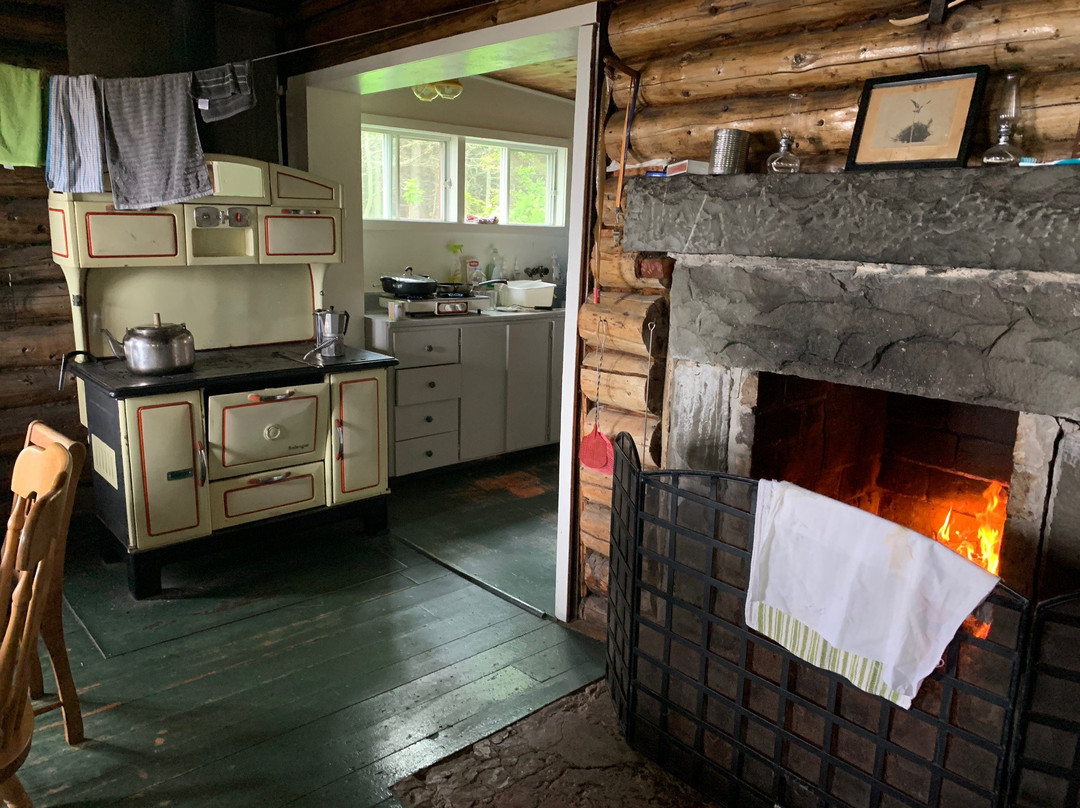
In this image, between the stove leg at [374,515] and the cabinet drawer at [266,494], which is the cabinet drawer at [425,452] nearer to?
the stove leg at [374,515]

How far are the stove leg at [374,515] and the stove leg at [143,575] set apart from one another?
0.92 metres

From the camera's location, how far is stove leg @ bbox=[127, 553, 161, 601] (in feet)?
10.4

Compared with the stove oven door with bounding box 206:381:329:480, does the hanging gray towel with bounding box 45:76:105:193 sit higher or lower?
higher

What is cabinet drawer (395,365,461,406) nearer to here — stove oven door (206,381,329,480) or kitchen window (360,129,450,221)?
stove oven door (206,381,329,480)

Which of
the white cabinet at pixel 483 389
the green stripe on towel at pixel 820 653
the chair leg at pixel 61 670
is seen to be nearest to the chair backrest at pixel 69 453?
the chair leg at pixel 61 670

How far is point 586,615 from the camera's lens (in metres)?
3.08

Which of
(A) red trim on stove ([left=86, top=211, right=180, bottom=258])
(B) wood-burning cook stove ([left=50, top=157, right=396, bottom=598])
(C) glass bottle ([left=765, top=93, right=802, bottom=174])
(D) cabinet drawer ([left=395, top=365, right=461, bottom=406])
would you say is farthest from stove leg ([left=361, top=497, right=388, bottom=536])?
(C) glass bottle ([left=765, top=93, right=802, bottom=174])

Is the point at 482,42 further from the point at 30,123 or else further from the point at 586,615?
the point at 586,615

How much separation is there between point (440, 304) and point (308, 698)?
2496 millimetres

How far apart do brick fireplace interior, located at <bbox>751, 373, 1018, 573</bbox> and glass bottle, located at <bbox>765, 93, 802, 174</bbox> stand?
55 cm

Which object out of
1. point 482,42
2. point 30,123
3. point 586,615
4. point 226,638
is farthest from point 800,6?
point 30,123

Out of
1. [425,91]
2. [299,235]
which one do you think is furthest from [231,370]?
[425,91]

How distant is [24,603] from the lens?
5.45 feet

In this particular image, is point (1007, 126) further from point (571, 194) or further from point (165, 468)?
point (165, 468)
